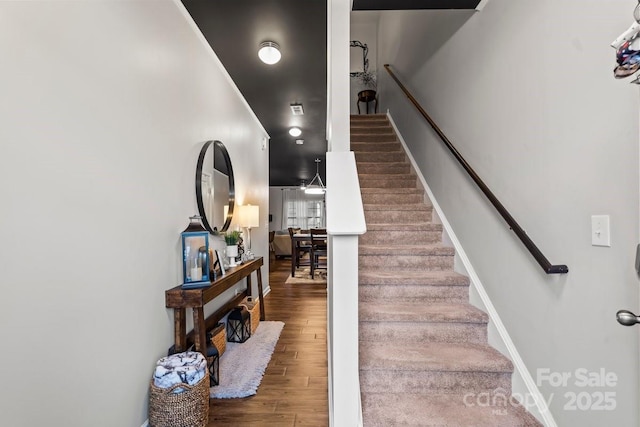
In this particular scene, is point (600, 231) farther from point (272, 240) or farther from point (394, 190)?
point (272, 240)

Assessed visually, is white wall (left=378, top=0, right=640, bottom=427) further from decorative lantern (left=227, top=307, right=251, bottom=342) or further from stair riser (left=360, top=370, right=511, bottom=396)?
decorative lantern (left=227, top=307, right=251, bottom=342)

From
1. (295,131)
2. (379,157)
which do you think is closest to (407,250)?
(379,157)

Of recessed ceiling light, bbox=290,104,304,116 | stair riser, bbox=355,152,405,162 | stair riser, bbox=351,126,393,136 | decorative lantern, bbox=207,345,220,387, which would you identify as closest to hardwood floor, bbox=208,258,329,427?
decorative lantern, bbox=207,345,220,387

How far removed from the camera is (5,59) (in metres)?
1.01

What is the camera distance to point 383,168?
3951mm

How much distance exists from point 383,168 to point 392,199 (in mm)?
697

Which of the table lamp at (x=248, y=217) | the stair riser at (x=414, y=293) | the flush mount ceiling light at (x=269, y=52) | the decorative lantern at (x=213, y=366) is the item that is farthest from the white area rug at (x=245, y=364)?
the flush mount ceiling light at (x=269, y=52)

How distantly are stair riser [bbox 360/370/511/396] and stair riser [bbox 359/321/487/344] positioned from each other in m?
0.28

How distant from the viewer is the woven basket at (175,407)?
5.40ft

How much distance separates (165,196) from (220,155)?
110 centimetres

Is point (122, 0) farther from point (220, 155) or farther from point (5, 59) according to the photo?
point (220, 155)

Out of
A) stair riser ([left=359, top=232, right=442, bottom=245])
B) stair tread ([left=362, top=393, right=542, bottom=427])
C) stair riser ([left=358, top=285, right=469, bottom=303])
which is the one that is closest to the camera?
stair tread ([left=362, top=393, right=542, bottom=427])

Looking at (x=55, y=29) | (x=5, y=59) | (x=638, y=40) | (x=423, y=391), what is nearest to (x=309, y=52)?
(x=55, y=29)

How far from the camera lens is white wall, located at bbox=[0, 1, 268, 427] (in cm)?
104
